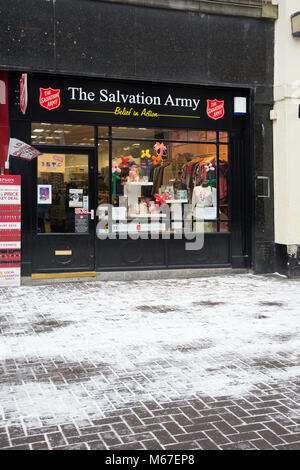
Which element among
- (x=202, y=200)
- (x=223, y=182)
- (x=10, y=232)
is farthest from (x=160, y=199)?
(x=10, y=232)

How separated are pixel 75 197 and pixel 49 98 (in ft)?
6.37

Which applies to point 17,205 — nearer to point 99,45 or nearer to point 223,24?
point 99,45

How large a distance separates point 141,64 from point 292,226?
14.7 ft

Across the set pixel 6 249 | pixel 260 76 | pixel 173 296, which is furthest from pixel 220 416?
pixel 260 76

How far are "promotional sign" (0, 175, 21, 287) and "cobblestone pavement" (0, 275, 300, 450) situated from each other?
1094 millimetres

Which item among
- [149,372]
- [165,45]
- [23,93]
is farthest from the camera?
[165,45]

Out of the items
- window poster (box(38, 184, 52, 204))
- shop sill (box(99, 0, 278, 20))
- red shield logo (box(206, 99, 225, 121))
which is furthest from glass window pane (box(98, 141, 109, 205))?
shop sill (box(99, 0, 278, 20))

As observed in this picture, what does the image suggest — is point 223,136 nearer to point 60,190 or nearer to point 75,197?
point 75,197

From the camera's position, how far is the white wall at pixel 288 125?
11578 mm

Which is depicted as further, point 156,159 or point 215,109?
point 215,109

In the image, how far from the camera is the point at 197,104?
1174cm

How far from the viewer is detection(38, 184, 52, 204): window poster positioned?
1080cm

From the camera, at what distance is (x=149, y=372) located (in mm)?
5387

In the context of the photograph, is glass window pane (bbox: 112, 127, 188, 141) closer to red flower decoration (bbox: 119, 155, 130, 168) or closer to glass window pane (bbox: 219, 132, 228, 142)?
red flower decoration (bbox: 119, 155, 130, 168)
